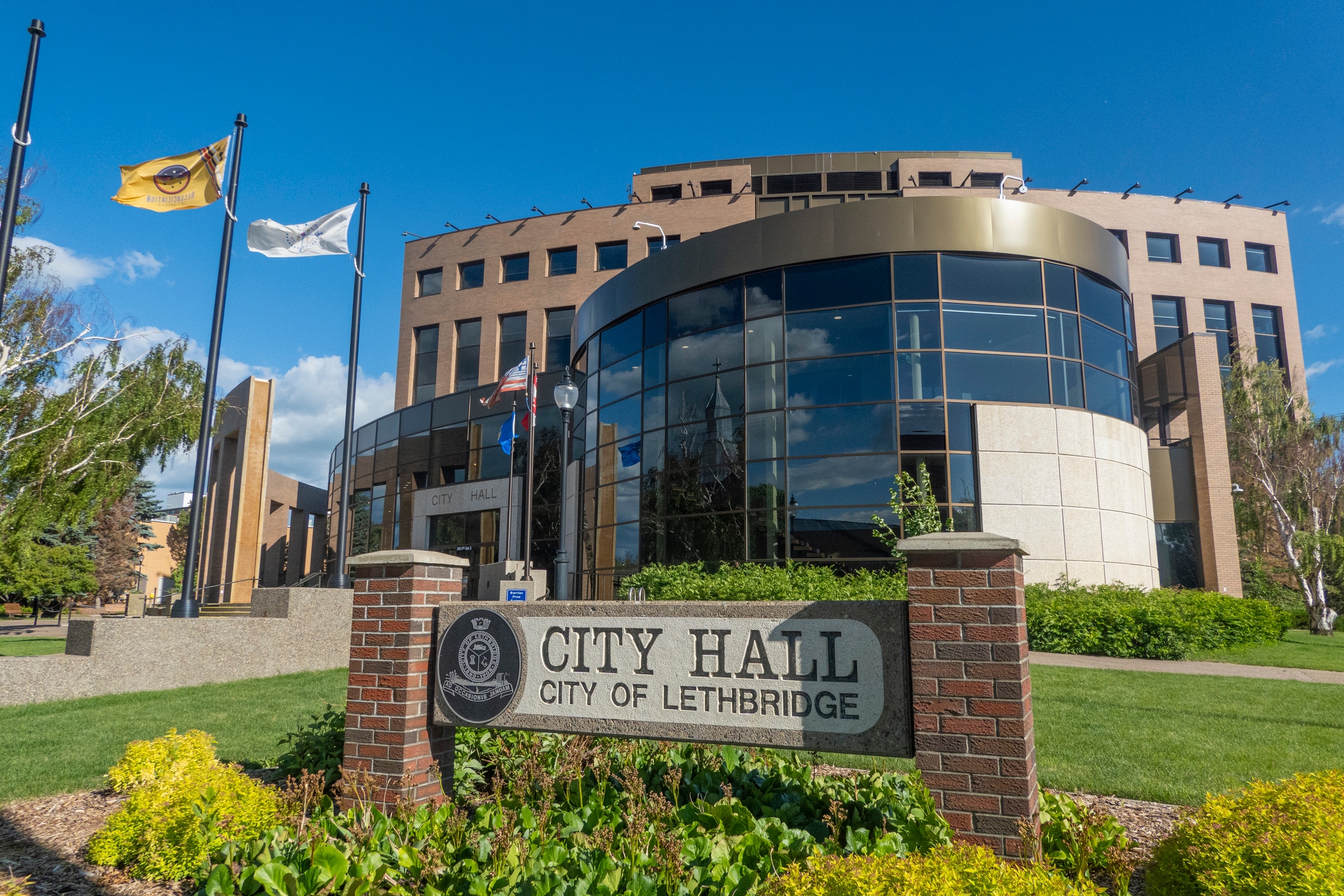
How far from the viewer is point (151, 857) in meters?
4.70

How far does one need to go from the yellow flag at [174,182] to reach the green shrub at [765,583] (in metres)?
10.7

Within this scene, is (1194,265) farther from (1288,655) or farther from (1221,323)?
→ (1288,655)

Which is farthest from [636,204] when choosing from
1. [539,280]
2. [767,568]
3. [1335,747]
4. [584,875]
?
[584,875]

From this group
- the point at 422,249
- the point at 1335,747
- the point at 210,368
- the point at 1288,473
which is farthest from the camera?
the point at 422,249

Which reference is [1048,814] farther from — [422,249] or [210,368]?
[422,249]

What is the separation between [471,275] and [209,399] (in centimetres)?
A: 2693

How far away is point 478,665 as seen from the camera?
529 cm

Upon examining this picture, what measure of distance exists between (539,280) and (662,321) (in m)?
18.0

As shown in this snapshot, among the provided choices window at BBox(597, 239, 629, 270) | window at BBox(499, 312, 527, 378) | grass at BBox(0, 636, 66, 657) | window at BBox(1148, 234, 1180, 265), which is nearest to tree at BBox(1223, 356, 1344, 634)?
window at BBox(1148, 234, 1180, 265)

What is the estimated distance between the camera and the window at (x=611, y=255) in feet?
121

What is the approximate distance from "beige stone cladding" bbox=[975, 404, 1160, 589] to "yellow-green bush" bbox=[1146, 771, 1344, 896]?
13474 mm

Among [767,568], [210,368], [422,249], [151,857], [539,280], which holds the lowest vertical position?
[151,857]

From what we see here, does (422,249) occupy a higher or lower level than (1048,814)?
higher

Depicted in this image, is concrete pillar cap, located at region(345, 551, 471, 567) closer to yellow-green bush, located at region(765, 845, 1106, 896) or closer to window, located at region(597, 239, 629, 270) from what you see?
yellow-green bush, located at region(765, 845, 1106, 896)
